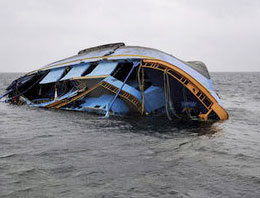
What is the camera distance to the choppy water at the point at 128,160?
5.00 metres

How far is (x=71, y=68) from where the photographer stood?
57.1 feet

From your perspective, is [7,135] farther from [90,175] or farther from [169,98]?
[169,98]

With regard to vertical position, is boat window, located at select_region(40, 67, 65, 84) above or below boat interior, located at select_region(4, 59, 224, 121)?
above

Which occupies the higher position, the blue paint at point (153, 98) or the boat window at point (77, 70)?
the boat window at point (77, 70)

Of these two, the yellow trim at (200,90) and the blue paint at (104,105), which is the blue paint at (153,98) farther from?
the yellow trim at (200,90)

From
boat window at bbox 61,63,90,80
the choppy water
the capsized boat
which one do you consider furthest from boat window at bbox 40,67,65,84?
the choppy water

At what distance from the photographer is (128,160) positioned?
6.60 m

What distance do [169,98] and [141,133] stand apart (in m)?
3.71

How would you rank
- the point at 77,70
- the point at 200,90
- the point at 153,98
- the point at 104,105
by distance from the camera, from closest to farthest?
the point at 200,90, the point at 153,98, the point at 104,105, the point at 77,70

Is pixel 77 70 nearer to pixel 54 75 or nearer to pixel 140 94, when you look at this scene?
pixel 54 75

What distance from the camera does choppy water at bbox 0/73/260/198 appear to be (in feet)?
16.4

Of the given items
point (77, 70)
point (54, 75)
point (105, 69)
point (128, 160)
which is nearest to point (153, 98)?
point (105, 69)

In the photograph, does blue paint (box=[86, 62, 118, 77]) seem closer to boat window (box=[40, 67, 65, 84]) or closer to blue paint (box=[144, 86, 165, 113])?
blue paint (box=[144, 86, 165, 113])

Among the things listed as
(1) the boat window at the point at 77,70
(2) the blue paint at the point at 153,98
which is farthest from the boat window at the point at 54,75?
(2) the blue paint at the point at 153,98
